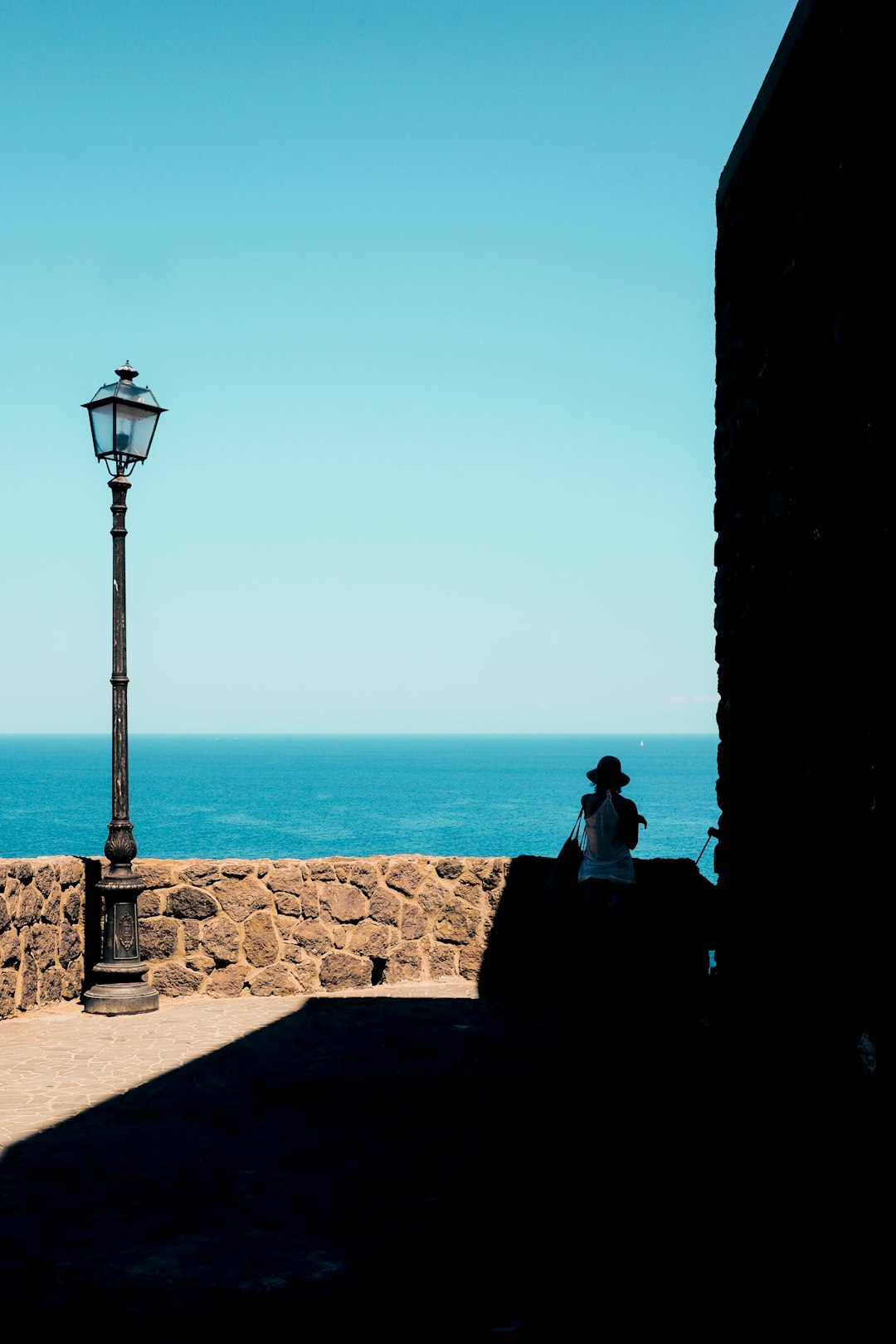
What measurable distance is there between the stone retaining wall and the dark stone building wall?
3.72m

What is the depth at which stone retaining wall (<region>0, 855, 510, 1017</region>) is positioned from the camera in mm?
9500

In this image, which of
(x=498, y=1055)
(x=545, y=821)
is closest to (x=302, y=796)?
(x=545, y=821)

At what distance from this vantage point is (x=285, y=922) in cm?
990

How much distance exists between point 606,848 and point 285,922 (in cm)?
291

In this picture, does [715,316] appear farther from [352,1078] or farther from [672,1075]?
[352,1078]

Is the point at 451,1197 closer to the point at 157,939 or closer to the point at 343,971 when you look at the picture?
the point at 343,971

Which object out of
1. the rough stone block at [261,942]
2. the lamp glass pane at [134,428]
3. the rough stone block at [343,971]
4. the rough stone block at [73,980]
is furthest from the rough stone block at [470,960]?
the lamp glass pane at [134,428]

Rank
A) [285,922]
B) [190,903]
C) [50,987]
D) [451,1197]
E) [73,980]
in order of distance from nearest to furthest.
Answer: [451,1197]
[50,987]
[73,980]
[190,903]
[285,922]

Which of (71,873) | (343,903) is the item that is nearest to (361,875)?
(343,903)

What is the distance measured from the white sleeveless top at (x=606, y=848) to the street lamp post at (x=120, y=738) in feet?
10.5

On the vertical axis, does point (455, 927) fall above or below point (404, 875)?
below

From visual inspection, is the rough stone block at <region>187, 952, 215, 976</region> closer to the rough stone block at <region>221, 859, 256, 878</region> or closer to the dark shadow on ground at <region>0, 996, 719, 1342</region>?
the rough stone block at <region>221, 859, 256, 878</region>

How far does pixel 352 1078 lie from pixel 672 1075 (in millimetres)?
1773

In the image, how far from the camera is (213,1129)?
5867mm
